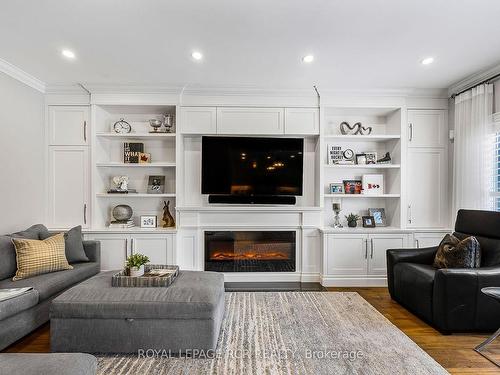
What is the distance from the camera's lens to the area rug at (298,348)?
218 centimetres

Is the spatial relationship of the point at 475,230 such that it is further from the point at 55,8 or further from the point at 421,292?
the point at 55,8

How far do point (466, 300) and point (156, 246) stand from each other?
3.47 metres

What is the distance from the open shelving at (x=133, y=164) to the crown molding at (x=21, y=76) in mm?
709

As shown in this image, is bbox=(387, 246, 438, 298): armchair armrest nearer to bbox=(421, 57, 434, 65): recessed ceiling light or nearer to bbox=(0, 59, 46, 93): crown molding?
bbox=(421, 57, 434, 65): recessed ceiling light

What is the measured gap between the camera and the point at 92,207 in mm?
4176

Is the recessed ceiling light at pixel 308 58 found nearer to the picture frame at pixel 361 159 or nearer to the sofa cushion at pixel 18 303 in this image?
the picture frame at pixel 361 159

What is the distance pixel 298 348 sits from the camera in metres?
2.44

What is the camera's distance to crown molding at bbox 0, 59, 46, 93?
3407 mm

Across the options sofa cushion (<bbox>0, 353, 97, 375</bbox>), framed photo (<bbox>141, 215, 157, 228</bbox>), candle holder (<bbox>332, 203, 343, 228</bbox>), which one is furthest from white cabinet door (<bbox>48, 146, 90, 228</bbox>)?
candle holder (<bbox>332, 203, 343, 228</bbox>)

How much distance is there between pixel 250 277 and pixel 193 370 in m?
2.19

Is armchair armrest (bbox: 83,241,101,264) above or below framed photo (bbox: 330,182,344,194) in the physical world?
below

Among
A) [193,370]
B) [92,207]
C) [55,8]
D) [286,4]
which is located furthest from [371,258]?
[55,8]

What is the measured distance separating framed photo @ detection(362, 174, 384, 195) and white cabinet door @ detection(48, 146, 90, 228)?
3.92m

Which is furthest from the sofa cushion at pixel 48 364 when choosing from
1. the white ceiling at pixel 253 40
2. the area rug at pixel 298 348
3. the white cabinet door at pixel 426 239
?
the white cabinet door at pixel 426 239
